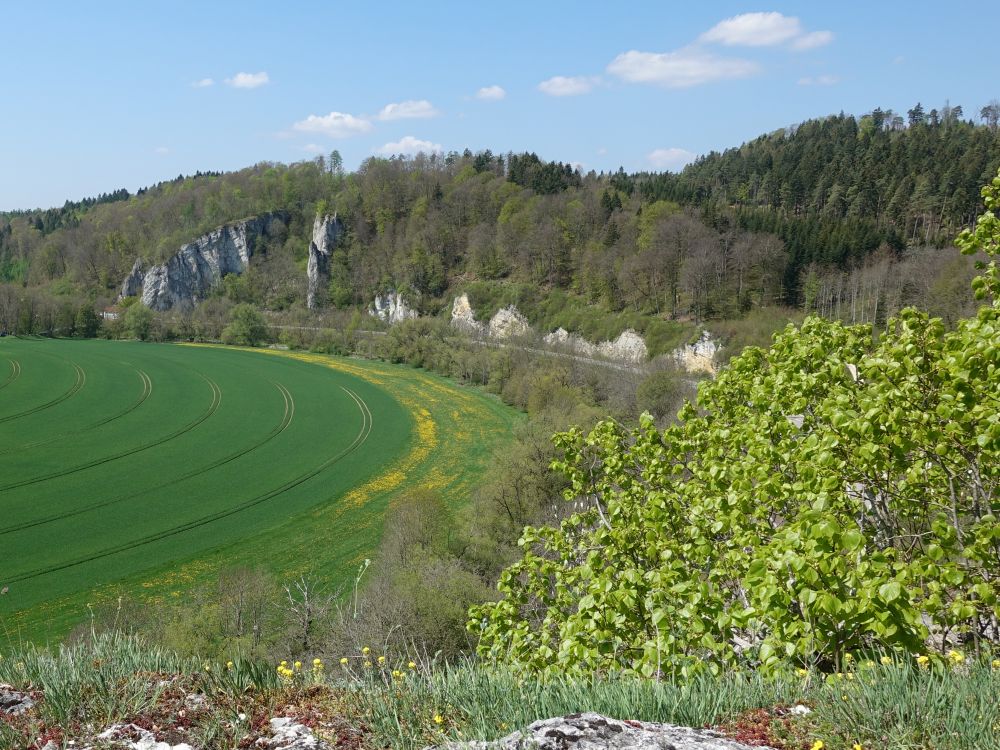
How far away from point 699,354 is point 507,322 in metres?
38.0

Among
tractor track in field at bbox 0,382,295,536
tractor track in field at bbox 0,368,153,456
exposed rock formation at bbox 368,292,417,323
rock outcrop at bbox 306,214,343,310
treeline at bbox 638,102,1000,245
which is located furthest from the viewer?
rock outcrop at bbox 306,214,343,310

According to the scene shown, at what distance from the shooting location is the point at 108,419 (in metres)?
64.0

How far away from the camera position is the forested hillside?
82.2 m

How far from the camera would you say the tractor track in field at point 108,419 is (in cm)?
5384

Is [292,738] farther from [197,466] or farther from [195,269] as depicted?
[195,269]

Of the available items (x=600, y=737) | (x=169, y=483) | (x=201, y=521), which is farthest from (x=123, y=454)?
(x=600, y=737)

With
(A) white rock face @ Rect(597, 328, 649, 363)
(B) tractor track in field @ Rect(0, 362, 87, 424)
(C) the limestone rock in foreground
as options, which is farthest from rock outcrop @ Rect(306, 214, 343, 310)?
(C) the limestone rock in foreground

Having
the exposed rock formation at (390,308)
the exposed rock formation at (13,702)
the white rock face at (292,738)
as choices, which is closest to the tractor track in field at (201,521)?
the exposed rock formation at (13,702)

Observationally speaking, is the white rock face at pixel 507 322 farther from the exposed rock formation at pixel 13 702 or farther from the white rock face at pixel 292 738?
the white rock face at pixel 292 738

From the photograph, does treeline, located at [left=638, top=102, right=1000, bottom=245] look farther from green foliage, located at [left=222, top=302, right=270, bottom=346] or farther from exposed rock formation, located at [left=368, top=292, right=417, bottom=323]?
green foliage, located at [left=222, top=302, right=270, bottom=346]

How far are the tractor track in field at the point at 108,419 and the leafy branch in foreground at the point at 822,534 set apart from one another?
195 feet

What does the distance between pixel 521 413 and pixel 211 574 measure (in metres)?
39.9

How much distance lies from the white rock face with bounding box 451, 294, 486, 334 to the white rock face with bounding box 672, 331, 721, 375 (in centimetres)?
3840

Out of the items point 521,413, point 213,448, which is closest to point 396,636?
point 213,448
